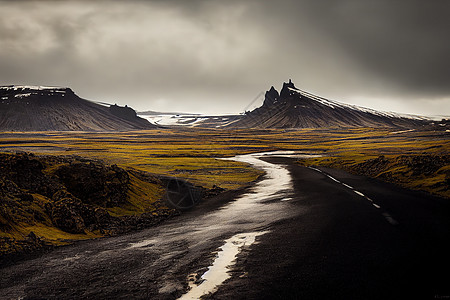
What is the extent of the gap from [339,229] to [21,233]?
39.5 feet

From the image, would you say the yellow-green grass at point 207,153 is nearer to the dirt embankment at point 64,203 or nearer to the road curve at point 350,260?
the dirt embankment at point 64,203

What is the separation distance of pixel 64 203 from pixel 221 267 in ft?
36.3

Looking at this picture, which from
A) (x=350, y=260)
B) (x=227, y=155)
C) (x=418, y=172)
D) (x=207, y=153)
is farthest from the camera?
(x=207, y=153)

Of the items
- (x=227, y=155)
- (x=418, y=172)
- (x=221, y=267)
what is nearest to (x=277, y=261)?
(x=221, y=267)

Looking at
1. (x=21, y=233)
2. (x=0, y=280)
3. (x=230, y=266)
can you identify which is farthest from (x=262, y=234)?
(x=21, y=233)

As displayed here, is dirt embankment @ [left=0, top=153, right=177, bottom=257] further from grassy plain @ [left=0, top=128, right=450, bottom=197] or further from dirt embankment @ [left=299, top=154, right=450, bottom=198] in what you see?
dirt embankment @ [left=299, top=154, right=450, bottom=198]

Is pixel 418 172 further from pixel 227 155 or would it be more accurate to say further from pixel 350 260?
pixel 227 155

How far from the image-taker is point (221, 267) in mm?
8016

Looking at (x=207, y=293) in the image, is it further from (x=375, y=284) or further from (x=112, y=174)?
(x=112, y=174)

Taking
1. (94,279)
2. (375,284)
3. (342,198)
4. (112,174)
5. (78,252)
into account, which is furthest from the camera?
(112,174)

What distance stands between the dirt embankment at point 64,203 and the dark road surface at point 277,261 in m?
1.82

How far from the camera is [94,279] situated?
777 cm

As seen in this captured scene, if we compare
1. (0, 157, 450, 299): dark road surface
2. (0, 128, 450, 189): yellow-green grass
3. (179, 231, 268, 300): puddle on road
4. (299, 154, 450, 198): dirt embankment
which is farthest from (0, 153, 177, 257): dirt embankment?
(299, 154, 450, 198): dirt embankment

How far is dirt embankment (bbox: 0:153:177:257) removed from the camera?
1235cm
